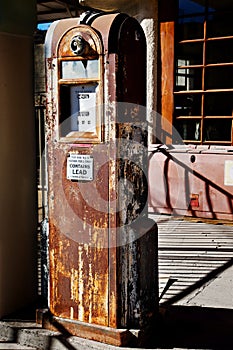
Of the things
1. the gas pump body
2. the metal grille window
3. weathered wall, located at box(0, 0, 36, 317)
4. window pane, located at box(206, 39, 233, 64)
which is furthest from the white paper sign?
window pane, located at box(206, 39, 233, 64)

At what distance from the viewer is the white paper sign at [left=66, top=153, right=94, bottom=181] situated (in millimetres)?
2951

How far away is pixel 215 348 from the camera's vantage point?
311 cm

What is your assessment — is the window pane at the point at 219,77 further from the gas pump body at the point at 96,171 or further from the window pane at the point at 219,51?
the gas pump body at the point at 96,171

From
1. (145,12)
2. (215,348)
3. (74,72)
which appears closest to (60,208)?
→ (74,72)

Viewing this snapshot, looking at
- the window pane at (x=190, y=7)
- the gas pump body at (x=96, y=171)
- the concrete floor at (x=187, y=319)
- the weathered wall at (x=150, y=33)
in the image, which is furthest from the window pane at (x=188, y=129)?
the gas pump body at (x=96, y=171)

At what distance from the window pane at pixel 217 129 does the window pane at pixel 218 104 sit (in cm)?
12

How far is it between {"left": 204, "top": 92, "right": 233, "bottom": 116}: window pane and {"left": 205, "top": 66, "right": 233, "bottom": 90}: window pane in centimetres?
14

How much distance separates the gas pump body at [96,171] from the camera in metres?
2.85

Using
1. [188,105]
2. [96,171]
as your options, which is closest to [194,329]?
[96,171]

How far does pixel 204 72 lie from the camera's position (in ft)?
22.5

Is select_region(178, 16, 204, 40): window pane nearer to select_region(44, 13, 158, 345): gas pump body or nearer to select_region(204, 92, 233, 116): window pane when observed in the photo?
select_region(204, 92, 233, 116): window pane

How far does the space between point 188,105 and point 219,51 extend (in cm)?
86

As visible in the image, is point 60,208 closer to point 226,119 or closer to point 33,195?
point 33,195

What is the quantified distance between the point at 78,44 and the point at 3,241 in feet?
4.47
